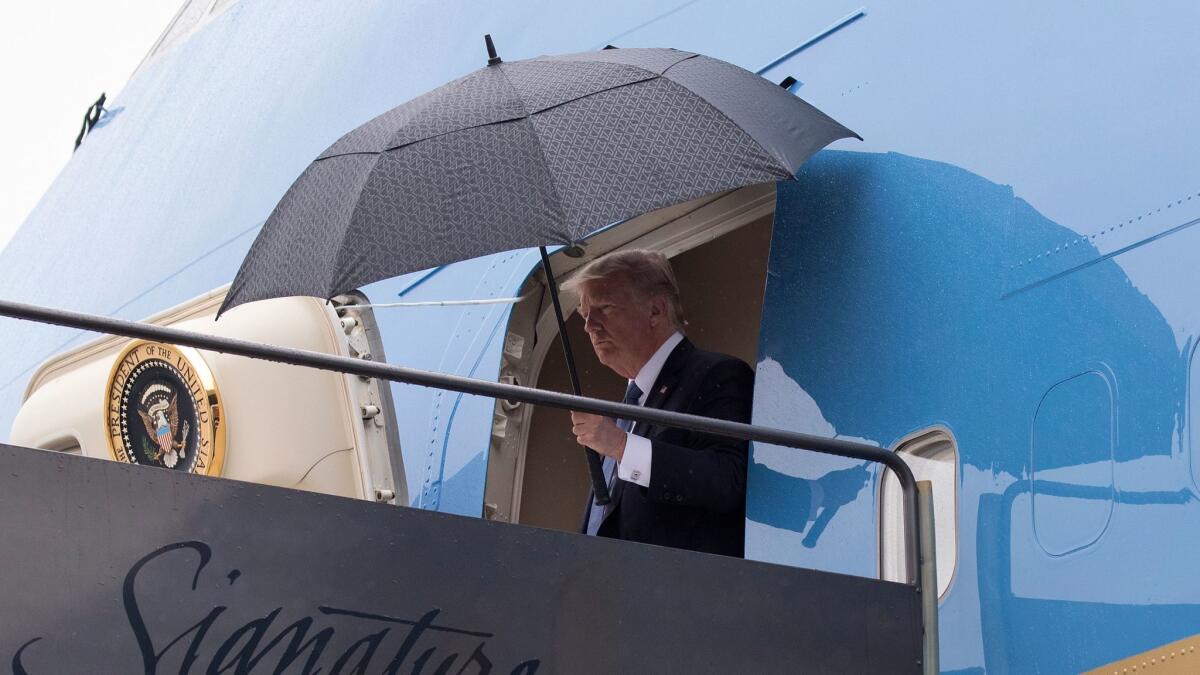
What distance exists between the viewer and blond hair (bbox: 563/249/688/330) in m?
4.06

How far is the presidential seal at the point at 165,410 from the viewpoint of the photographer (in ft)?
15.1

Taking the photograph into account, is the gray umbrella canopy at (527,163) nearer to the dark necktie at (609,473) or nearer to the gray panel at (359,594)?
the gray panel at (359,594)

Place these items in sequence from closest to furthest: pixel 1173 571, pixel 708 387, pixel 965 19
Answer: pixel 1173 571 → pixel 965 19 → pixel 708 387

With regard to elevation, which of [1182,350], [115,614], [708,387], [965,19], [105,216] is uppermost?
[105,216]

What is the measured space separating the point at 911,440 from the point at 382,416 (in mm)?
1797

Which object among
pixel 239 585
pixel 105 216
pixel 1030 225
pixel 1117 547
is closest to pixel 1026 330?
pixel 1030 225

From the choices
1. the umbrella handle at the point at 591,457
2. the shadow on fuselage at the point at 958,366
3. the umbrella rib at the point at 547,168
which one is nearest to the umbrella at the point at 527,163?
the umbrella rib at the point at 547,168

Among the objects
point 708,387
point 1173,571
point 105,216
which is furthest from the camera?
point 105,216

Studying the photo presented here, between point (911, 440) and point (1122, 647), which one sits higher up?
point (911, 440)

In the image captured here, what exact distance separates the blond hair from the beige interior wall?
3.19ft

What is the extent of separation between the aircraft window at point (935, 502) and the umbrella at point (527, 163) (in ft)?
2.13

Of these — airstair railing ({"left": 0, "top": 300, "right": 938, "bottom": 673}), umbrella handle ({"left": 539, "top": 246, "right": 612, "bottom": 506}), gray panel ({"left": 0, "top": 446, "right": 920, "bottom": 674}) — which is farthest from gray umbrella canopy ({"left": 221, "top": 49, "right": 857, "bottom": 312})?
gray panel ({"left": 0, "top": 446, "right": 920, "bottom": 674})

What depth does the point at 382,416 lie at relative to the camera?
177 inches

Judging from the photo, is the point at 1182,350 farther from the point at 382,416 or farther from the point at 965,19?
the point at 382,416
